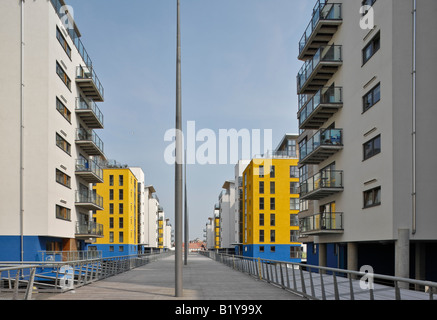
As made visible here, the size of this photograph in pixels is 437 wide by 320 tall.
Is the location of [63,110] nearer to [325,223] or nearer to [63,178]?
[63,178]

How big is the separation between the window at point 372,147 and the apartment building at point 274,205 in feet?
153

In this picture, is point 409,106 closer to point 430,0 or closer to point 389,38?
point 389,38

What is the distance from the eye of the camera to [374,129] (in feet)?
76.5

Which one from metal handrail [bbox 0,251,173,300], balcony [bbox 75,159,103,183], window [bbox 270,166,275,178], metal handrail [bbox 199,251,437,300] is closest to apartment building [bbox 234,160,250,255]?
window [bbox 270,166,275,178]

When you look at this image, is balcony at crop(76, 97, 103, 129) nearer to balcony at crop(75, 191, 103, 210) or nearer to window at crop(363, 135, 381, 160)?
Result: balcony at crop(75, 191, 103, 210)

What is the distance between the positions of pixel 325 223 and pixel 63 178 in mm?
17543

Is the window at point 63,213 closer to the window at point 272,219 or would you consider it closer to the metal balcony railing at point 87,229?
the metal balcony railing at point 87,229

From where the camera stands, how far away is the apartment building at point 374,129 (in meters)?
20.6

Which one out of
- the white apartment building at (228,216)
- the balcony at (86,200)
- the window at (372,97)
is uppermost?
the window at (372,97)

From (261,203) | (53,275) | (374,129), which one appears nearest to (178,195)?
(53,275)

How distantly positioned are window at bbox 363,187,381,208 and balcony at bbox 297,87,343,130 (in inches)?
240

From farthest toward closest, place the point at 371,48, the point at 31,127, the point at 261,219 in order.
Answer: the point at 261,219 → the point at 31,127 → the point at 371,48

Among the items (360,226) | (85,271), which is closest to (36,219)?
(85,271)

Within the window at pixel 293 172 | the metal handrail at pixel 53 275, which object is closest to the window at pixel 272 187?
the window at pixel 293 172
